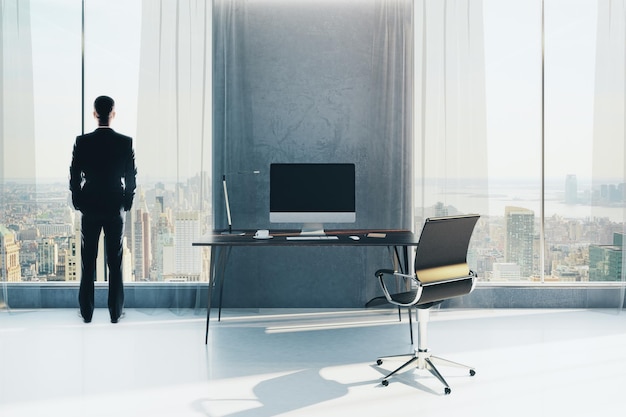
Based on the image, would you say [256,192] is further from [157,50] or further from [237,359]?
[237,359]

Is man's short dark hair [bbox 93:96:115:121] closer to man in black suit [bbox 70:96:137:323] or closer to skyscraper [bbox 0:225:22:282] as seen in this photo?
man in black suit [bbox 70:96:137:323]

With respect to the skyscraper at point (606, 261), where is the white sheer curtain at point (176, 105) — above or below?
above

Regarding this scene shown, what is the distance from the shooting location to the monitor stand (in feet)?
16.9

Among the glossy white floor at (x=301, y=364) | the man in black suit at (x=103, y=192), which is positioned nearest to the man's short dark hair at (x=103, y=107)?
the man in black suit at (x=103, y=192)

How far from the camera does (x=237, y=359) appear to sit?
4.44 metres

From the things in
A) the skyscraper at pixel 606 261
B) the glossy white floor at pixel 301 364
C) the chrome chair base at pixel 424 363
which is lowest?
the glossy white floor at pixel 301 364

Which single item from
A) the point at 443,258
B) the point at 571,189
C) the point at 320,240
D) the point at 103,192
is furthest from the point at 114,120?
the point at 571,189

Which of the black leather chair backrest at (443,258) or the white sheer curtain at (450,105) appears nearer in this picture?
the black leather chair backrest at (443,258)

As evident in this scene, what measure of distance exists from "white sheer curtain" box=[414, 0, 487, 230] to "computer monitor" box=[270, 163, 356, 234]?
1036 millimetres

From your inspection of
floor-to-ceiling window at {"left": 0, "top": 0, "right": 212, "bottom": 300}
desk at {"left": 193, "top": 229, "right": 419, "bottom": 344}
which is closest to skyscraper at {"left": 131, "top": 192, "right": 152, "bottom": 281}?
floor-to-ceiling window at {"left": 0, "top": 0, "right": 212, "bottom": 300}

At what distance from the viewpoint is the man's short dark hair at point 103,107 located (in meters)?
5.45

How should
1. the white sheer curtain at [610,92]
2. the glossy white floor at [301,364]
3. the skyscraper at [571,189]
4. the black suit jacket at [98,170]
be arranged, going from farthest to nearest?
the skyscraper at [571,189]
the white sheer curtain at [610,92]
the black suit jacket at [98,170]
the glossy white floor at [301,364]

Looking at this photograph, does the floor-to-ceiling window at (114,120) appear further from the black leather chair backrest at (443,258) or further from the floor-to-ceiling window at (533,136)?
the black leather chair backrest at (443,258)

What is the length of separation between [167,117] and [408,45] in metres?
2.31
